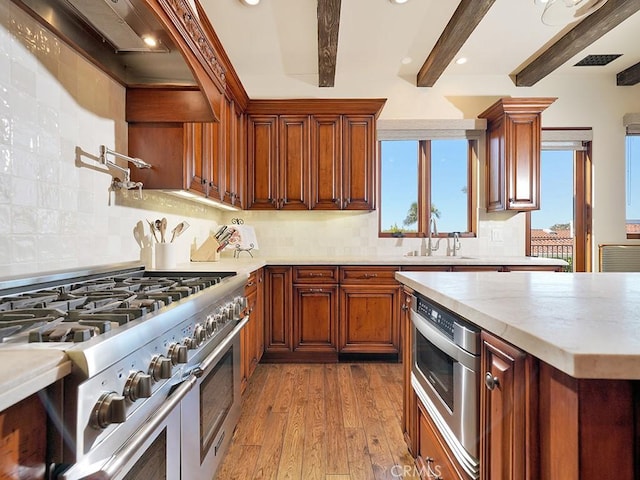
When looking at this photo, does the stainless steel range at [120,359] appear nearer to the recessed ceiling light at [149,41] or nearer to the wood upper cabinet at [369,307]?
the recessed ceiling light at [149,41]

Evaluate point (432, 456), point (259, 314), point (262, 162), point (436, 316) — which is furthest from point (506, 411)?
point (262, 162)

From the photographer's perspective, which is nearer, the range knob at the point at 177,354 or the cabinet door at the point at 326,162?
the range knob at the point at 177,354

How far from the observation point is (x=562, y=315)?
81 cm

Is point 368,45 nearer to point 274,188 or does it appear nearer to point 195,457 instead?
point 274,188

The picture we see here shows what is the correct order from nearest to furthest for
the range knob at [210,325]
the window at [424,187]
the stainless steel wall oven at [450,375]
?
the stainless steel wall oven at [450,375] < the range knob at [210,325] < the window at [424,187]

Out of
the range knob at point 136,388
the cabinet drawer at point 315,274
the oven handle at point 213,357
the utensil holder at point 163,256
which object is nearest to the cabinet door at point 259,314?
the cabinet drawer at point 315,274

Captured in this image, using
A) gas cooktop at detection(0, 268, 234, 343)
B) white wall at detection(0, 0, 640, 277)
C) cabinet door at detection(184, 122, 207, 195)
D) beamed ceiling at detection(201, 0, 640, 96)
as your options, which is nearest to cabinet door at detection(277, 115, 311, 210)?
beamed ceiling at detection(201, 0, 640, 96)

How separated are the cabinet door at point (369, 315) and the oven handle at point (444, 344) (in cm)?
150

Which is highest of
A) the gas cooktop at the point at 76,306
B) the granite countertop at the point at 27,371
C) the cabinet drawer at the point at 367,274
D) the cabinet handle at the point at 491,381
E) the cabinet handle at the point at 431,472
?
the gas cooktop at the point at 76,306

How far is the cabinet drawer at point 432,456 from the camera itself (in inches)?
43.1

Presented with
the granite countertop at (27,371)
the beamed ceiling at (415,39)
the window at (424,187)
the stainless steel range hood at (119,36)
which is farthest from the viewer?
the window at (424,187)

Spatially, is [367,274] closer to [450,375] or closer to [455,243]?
[455,243]

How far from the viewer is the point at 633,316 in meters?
0.81

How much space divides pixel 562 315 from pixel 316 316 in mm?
2352
